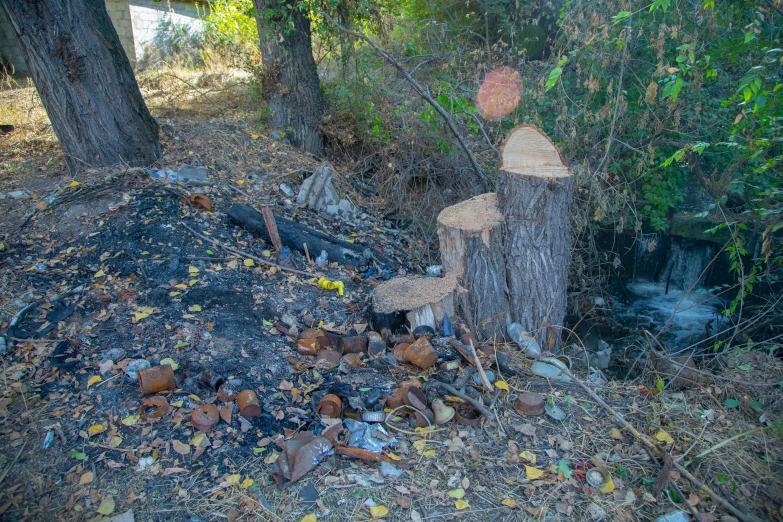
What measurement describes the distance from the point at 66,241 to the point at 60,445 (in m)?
1.95

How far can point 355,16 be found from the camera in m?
5.06

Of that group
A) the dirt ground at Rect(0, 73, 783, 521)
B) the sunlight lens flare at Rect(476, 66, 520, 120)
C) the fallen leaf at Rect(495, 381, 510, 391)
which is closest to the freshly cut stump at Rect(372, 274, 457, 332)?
the dirt ground at Rect(0, 73, 783, 521)

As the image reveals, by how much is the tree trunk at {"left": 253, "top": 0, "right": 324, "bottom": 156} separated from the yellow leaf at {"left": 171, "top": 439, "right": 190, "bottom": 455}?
4068mm

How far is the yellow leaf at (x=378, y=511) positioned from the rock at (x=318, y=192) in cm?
333

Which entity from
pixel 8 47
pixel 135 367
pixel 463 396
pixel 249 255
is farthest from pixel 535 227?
pixel 8 47

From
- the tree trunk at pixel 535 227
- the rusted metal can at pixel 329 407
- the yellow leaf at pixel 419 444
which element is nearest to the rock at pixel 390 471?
the yellow leaf at pixel 419 444

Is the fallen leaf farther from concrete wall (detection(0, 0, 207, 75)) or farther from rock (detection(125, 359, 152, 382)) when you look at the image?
concrete wall (detection(0, 0, 207, 75))

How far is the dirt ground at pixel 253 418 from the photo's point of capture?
6.36ft

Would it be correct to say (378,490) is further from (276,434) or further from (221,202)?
(221,202)

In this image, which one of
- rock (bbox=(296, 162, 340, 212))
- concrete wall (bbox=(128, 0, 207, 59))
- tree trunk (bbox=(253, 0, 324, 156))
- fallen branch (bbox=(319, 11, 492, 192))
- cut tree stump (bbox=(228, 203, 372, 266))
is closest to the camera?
cut tree stump (bbox=(228, 203, 372, 266))

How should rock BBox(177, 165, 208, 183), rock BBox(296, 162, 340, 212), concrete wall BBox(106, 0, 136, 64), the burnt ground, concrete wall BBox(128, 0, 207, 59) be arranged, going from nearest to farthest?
the burnt ground
rock BBox(177, 165, 208, 183)
rock BBox(296, 162, 340, 212)
concrete wall BBox(106, 0, 136, 64)
concrete wall BBox(128, 0, 207, 59)

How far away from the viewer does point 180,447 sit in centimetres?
210

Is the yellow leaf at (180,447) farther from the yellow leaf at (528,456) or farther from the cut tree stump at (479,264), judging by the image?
the cut tree stump at (479,264)

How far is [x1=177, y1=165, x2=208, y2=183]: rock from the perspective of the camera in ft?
14.3
